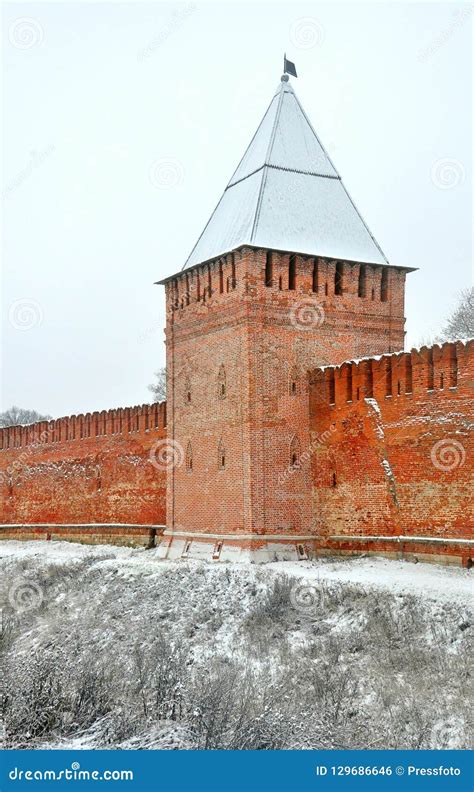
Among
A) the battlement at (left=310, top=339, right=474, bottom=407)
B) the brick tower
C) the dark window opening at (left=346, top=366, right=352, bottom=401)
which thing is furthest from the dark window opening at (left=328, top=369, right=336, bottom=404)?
the brick tower

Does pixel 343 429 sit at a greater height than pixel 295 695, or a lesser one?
greater

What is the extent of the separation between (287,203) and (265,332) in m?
2.67

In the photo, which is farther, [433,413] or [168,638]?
[433,413]

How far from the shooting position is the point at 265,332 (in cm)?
1683

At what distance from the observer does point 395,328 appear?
18016 mm

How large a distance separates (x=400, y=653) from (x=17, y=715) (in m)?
4.62

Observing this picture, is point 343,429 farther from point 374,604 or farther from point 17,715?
point 17,715

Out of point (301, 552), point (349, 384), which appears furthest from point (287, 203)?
point (301, 552)

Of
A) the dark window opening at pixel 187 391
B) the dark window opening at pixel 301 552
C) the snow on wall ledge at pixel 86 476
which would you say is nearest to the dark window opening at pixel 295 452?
the dark window opening at pixel 301 552

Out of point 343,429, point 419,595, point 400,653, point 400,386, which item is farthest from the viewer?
point 343,429

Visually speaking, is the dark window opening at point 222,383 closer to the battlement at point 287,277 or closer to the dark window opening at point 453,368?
the battlement at point 287,277

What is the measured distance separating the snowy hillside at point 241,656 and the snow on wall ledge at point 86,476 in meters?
3.29

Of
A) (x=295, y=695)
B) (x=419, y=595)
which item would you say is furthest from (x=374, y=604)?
(x=295, y=695)

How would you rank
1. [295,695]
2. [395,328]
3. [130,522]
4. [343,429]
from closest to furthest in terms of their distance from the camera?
[295,695] < [343,429] < [395,328] < [130,522]
